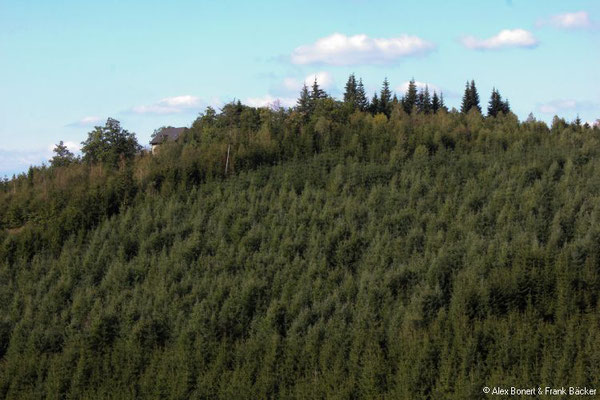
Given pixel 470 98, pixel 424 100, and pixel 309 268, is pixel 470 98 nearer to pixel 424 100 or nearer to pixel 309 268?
pixel 424 100

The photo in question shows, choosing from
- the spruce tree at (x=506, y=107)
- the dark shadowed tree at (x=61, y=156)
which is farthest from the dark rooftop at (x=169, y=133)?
the spruce tree at (x=506, y=107)

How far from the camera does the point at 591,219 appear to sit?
26.5 meters

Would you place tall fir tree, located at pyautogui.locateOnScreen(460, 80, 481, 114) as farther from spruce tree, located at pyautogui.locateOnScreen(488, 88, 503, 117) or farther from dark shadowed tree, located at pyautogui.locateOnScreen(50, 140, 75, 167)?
dark shadowed tree, located at pyautogui.locateOnScreen(50, 140, 75, 167)

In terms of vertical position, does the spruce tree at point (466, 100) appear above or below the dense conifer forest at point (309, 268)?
above

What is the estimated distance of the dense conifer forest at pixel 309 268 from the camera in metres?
20.0

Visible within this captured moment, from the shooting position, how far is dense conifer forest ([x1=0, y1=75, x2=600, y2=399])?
20031 mm

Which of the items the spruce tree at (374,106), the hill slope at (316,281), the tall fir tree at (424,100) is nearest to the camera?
the hill slope at (316,281)

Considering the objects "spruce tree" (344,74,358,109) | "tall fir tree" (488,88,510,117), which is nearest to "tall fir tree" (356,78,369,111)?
"spruce tree" (344,74,358,109)

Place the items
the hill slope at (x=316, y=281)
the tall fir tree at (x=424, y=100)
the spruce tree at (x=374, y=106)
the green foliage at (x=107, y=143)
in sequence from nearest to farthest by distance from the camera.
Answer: the hill slope at (x=316, y=281) < the green foliage at (x=107, y=143) < the spruce tree at (x=374, y=106) < the tall fir tree at (x=424, y=100)

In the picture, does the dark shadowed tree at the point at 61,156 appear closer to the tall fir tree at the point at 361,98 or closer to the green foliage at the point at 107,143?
the green foliage at the point at 107,143

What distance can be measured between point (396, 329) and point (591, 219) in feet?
36.2

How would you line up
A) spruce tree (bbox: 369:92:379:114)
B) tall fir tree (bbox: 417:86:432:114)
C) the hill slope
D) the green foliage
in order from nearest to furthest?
the hill slope < the green foliage < spruce tree (bbox: 369:92:379:114) < tall fir tree (bbox: 417:86:432:114)

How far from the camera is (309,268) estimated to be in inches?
1009

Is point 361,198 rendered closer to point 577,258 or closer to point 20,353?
point 577,258
